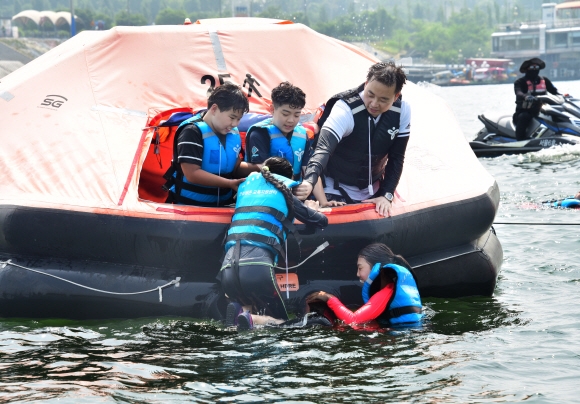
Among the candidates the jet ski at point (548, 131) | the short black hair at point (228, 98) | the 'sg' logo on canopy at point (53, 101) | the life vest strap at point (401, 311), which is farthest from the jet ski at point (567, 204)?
the 'sg' logo on canopy at point (53, 101)

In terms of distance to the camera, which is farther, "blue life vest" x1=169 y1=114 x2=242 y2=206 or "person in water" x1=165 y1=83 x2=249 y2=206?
"blue life vest" x1=169 y1=114 x2=242 y2=206

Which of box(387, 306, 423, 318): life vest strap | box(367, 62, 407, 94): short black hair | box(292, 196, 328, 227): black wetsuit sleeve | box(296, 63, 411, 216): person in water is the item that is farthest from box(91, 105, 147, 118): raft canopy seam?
box(387, 306, 423, 318): life vest strap

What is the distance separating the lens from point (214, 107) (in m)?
5.94

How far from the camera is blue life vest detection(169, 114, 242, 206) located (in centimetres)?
600

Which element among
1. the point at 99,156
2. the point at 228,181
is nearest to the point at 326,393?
the point at 228,181

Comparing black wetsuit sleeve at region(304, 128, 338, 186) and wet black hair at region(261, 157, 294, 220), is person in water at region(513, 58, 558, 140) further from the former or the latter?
wet black hair at region(261, 157, 294, 220)

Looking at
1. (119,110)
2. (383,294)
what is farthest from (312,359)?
(119,110)

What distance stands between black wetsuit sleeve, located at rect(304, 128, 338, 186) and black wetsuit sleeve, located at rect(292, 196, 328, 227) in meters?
0.20

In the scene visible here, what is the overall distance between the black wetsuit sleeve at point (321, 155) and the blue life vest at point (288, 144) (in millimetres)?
309

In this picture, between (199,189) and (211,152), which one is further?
(199,189)

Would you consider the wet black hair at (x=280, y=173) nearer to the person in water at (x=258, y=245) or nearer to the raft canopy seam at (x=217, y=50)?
the person in water at (x=258, y=245)

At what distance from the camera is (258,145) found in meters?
6.19

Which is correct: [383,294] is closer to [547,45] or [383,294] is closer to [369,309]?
[369,309]

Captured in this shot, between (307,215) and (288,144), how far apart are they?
0.80 m
